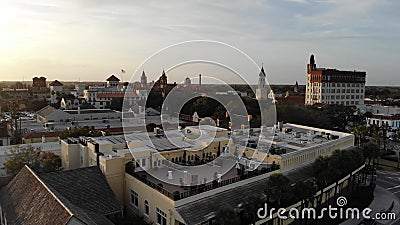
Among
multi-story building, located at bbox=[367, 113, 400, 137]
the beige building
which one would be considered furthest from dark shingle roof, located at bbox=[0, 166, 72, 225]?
multi-story building, located at bbox=[367, 113, 400, 137]

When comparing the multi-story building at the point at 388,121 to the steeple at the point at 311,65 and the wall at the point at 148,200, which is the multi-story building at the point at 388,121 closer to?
the steeple at the point at 311,65

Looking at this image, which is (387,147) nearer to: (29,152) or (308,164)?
(308,164)

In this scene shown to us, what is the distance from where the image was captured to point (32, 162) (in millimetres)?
25484

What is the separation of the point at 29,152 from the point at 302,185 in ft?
67.5

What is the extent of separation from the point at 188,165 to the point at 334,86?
72421mm

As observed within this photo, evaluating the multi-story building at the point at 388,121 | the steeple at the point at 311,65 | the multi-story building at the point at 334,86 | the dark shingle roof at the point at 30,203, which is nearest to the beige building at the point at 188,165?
the dark shingle roof at the point at 30,203

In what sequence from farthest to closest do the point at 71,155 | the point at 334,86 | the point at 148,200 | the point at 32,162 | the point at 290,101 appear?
the point at 334,86
the point at 290,101
the point at 71,155
the point at 32,162
the point at 148,200

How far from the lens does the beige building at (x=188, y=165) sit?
707 inches

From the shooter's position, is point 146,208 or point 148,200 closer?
point 148,200

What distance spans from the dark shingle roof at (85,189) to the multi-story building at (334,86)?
74.2m

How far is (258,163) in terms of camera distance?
2331cm

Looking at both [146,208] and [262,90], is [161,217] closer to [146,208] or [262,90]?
[146,208]

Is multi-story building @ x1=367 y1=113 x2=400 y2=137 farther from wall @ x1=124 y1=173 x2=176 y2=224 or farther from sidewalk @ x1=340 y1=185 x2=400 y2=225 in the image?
wall @ x1=124 y1=173 x2=176 y2=224

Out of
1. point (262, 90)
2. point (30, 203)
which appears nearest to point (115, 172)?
point (30, 203)
